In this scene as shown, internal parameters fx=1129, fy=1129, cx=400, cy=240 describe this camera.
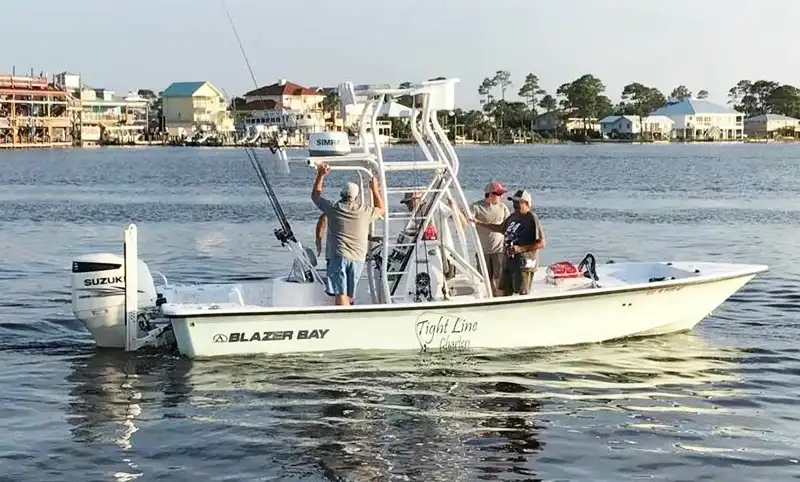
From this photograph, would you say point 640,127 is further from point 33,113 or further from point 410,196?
point 410,196

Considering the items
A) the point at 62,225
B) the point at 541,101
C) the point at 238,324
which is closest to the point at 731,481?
the point at 238,324

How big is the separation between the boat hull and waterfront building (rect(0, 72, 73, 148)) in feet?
442

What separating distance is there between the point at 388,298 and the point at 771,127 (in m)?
192

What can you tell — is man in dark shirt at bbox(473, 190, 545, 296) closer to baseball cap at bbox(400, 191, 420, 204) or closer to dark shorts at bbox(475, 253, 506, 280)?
dark shorts at bbox(475, 253, 506, 280)

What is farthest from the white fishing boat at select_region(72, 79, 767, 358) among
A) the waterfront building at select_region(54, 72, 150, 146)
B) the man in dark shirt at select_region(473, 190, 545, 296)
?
the waterfront building at select_region(54, 72, 150, 146)

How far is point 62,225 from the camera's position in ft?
103

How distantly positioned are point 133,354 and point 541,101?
188 meters

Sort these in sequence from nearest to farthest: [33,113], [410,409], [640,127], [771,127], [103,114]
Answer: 1. [410,409]
2. [33,113]
3. [103,114]
4. [640,127]
5. [771,127]

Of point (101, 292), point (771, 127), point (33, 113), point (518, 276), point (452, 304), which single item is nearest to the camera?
point (101, 292)

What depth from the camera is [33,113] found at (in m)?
147

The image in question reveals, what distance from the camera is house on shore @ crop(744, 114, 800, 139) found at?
192 m

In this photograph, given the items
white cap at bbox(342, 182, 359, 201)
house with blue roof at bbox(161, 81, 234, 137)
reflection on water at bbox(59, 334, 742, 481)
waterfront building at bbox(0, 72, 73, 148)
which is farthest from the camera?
house with blue roof at bbox(161, 81, 234, 137)

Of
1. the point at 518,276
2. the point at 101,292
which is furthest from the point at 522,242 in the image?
the point at 101,292

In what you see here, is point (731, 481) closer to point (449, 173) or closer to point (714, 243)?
point (449, 173)
